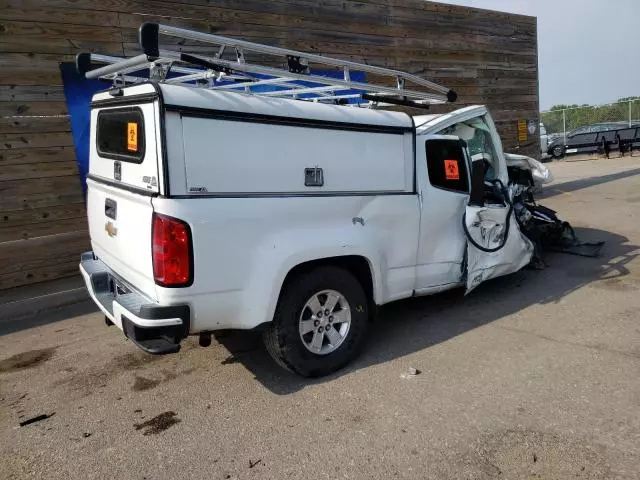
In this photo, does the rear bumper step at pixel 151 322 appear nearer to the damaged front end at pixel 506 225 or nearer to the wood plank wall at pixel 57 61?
the damaged front end at pixel 506 225

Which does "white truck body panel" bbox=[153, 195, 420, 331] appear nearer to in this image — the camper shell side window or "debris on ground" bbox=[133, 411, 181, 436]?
the camper shell side window

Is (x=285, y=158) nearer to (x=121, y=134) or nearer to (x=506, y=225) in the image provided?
(x=121, y=134)

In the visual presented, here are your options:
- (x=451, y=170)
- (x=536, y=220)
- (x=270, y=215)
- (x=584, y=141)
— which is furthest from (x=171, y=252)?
(x=584, y=141)

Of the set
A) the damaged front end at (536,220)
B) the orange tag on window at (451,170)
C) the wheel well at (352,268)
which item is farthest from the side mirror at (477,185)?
the wheel well at (352,268)

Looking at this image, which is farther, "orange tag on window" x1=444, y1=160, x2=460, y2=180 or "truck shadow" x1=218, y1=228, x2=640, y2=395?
"orange tag on window" x1=444, y1=160, x2=460, y2=180

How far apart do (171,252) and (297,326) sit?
109 centimetres

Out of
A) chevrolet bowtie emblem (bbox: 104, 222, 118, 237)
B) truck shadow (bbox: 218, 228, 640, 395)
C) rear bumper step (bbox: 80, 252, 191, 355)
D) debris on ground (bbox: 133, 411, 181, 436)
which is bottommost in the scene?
debris on ground (bbox: 133, 411, 181, 436)

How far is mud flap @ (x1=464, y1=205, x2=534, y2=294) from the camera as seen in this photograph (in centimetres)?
498

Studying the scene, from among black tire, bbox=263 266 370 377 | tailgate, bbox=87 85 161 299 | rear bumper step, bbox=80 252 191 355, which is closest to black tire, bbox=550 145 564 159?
black tire, bbox=263 266 370 377

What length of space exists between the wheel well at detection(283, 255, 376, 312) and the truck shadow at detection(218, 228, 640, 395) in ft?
1.83

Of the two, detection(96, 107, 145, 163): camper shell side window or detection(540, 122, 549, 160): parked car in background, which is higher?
detection(540, 122, 549, 160): parked car in background

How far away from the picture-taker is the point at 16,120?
245 inches

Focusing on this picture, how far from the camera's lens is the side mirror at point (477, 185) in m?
4.86

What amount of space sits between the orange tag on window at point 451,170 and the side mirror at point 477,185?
6.1 inches
